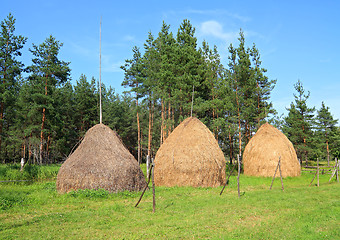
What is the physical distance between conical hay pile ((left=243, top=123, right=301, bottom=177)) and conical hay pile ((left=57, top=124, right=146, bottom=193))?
42.5 ft

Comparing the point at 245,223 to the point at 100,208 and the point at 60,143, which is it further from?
the point at 60,143

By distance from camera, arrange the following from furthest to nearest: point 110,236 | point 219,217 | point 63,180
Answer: point 63,180, point 219,217, point 110,236

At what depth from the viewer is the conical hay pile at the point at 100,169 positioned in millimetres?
12852

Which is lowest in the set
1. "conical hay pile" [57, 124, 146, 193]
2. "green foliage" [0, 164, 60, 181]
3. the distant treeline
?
"green foliage" [0, 164, 60, 181]

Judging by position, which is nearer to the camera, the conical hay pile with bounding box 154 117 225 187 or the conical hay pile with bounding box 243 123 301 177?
the conical hay pile with bounding box 154 117 225 187

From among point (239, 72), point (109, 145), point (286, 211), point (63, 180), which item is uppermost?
point (239, 72)

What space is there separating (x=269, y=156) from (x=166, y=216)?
53.3ft

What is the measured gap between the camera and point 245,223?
844cm

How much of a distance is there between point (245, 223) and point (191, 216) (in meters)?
1.87

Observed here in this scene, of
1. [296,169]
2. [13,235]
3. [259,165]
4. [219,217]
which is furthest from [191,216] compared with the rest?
[296,169]

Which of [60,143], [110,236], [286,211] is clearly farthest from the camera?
[60,143]

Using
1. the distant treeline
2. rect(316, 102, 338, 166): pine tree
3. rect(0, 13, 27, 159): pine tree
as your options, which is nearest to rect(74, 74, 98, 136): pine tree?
the distant treeline

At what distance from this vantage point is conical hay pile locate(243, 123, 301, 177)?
2261cm

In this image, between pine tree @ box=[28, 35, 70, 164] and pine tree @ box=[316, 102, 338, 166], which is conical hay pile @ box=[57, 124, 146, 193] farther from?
pine tree @ box=[316, 102, 338, 166]
